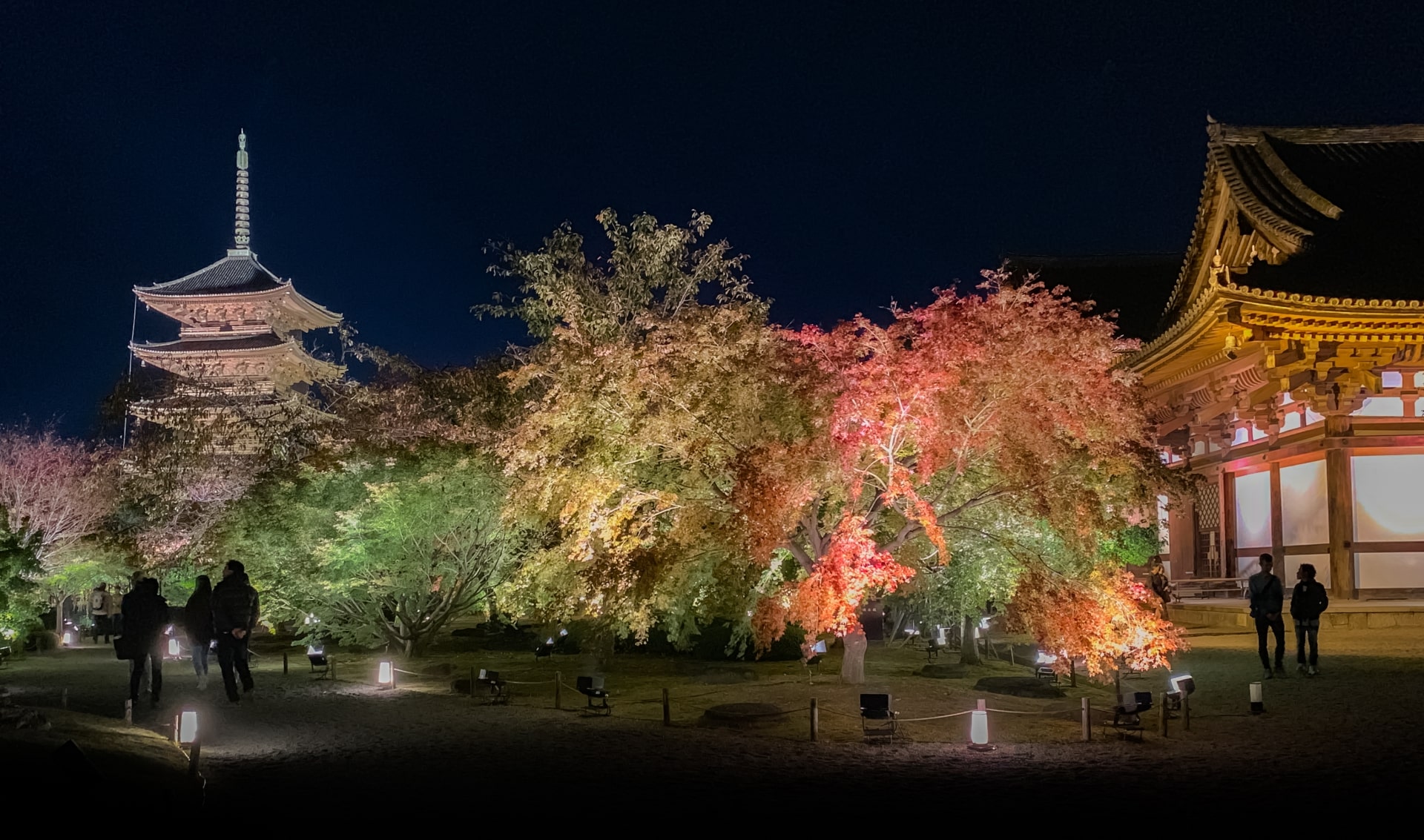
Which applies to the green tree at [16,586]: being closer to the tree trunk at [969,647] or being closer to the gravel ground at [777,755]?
the gravel ground at [777,755]

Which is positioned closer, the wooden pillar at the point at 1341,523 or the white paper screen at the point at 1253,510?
the wooden pillar at the point at 1341,523

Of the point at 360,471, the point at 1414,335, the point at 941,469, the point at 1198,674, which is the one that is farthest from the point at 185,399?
the point at 1414,335

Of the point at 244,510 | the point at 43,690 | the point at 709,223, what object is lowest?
the point at 43,690

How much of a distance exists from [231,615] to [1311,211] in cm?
2089

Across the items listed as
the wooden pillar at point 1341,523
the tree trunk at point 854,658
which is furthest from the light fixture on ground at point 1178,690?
the wooden pillar at point 1341,523

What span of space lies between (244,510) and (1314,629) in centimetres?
1783

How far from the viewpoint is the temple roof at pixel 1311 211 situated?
20.1m

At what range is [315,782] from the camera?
29.5ft

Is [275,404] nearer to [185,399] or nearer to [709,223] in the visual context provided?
[185,399]

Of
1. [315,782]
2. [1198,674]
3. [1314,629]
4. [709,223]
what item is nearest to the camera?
[315,782]

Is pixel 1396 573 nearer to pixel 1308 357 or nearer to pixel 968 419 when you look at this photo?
pixel 1308 357

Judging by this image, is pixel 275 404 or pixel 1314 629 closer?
pixel 1314 629

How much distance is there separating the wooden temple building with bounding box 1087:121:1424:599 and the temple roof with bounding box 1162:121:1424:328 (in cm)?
4

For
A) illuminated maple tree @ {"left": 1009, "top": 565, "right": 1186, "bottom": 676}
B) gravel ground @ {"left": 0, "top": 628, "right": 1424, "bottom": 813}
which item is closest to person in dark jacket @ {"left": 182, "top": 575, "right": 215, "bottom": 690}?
gravel ground @ {"left": 0, "top": 628, "right": 1424, "bottom": 813}
